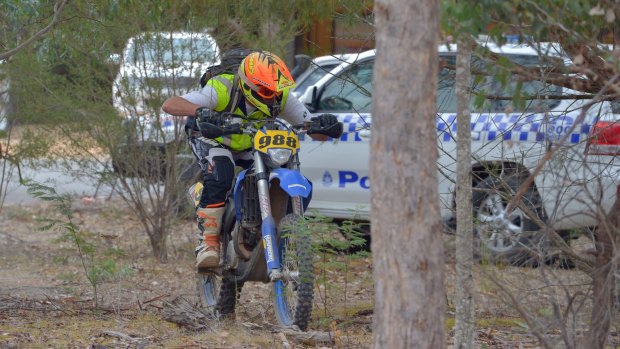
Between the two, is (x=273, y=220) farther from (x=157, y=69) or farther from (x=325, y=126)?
(x=157, y=69)

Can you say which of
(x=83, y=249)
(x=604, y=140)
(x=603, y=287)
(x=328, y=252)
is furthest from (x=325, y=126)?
(x=603, y=287)

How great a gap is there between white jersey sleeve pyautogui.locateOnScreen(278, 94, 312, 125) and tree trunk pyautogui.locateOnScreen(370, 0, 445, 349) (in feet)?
10.5

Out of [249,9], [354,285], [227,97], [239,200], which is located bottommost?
[354,285]

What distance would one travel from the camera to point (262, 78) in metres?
5.95

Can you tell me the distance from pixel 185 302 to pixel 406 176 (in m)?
3.31

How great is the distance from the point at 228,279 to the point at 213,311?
0.25 metres

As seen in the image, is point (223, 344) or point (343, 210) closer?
point (223, 344)

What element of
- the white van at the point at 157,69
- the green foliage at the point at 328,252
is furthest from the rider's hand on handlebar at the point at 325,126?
the white van at the point at 157,69

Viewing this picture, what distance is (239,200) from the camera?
6.15 m

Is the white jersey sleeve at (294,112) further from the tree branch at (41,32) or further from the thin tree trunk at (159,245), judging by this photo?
the thin tree trunk at (159,245)

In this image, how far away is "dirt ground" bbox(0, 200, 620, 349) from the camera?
14.3ft

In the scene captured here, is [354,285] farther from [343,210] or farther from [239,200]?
[239,200]

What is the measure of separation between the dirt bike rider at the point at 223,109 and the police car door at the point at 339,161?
10.1 ft

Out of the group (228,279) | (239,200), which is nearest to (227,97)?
(239,200)
